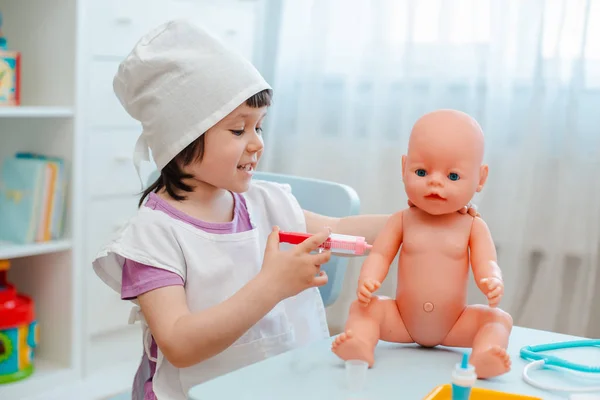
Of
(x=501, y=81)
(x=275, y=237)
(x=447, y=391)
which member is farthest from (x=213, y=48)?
(x=501, y=81)

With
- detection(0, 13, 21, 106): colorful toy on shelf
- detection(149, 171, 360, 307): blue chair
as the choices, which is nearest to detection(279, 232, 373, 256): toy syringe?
detection(149, 171, 360, 307): blue chair

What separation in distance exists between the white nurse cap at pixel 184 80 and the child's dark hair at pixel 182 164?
20 millimetres

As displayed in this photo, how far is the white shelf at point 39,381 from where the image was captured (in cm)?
185

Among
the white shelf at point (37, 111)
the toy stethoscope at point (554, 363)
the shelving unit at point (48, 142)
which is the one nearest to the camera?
the toy stethoscope at point (554, 363)

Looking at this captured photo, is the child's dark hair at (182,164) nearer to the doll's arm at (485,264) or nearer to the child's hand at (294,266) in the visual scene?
the child's hand at (294,266)

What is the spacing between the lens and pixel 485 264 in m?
0.87

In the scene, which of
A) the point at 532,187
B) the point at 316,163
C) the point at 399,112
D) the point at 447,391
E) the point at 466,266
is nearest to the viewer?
the point at 447,391

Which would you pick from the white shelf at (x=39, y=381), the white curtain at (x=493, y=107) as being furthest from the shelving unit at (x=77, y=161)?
the white curtain at (x=493, y=107)

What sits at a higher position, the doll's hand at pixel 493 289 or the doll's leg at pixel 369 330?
the doll's hand at pixel 493 289

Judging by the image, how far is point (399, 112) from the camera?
2.11 meters

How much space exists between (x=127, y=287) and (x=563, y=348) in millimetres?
562

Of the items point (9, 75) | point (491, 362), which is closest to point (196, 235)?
point (491, 362)

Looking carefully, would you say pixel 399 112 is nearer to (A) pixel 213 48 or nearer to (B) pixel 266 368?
(A) pixel 213 48

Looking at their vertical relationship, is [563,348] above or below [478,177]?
below
